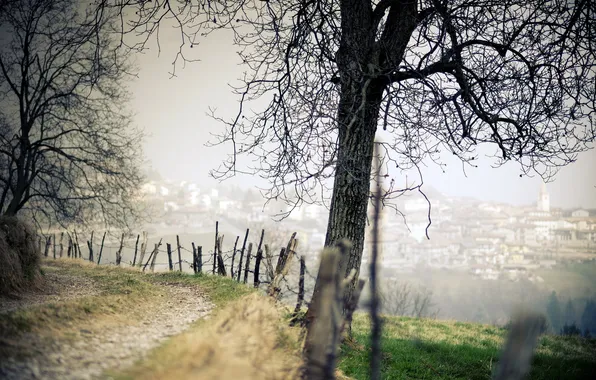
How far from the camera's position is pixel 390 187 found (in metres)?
6.03

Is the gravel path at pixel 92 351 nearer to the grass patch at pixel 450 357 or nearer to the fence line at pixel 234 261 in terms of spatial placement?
the fence line at pixel 234 261

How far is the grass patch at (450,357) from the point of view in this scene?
709 centimetres

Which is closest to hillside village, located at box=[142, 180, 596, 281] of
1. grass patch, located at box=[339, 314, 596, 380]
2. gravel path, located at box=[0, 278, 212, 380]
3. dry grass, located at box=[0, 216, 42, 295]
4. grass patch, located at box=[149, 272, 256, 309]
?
grass patch, located at box=[339, 314, 596, 380]

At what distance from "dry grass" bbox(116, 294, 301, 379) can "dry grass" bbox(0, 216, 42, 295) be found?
18.7 feet

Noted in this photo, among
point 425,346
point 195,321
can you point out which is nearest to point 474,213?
point 425,346

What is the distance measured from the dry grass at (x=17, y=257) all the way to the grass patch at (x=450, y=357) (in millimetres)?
6164

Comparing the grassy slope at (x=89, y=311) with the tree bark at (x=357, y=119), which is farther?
the tree bark at (x=357, y=119)

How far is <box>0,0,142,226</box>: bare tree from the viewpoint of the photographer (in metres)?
16.6

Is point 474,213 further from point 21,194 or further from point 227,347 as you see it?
point 227,347

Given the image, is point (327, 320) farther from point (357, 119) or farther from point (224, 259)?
point (224, 259)

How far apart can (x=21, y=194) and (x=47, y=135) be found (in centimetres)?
294

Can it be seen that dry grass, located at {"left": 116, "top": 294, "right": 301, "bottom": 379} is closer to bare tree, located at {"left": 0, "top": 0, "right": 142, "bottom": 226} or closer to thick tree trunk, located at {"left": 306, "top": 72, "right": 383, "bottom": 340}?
thick tree trunk, located at {"left": 306, "top": 72, "right": 383, "bottom": 340}

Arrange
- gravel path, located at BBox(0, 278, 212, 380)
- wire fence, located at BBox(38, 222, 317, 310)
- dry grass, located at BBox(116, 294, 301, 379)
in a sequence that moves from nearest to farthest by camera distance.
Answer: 1. dry grass, located at BBox(116, 294, 301, 379)
2. gravel path, located at BBox(0, 278, 212, 380)
3. wire fence, located at BBox(38, 222, 317, 310)

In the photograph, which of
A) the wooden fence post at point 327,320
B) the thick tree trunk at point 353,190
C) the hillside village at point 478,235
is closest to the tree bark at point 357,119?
the thick tree trunk at point 353,190
